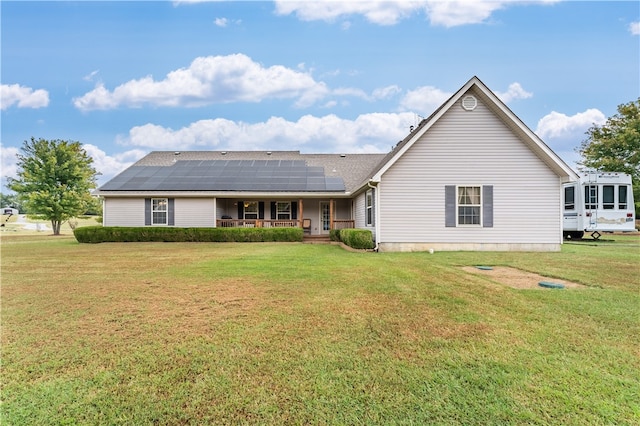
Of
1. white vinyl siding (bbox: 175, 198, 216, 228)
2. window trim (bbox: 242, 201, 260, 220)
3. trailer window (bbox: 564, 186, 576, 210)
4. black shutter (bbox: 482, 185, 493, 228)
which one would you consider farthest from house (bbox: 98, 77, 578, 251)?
white vinyl siding (bbox: 175, 198, 216, 228)

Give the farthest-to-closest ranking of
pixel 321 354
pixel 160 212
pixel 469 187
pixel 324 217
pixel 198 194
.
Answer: pixel 324 217 → pixel 160 212 → pixel 198 194 → pixel 469 187 → pixel 321 354

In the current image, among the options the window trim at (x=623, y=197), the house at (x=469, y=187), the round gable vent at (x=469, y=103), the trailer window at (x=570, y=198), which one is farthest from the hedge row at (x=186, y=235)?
the window trim at (x=623, y=197)

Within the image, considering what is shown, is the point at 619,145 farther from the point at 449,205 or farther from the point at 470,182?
the point at 449,205

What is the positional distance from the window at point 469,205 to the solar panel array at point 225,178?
753 cm

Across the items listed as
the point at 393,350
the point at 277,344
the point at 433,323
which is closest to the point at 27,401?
the point at 277,344

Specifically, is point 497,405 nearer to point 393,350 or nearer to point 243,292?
point 393,350

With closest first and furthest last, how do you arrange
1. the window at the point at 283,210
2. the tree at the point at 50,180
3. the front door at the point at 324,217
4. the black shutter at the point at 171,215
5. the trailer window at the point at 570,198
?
the trailer window at the point at 570,198
the black shutter at the point at 171,215
the window at the point at 283,210
the front door at the point at 324,217
the tree at the point at 50,180

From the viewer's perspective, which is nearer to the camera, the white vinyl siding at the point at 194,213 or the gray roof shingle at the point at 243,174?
the white vinyl siding at the point at 194,213

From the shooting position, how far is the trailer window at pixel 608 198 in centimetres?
1591

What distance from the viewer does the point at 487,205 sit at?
40.8 ft

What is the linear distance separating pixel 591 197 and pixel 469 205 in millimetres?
8242

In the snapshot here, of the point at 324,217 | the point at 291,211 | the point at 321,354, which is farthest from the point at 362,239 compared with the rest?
the point at 321,354

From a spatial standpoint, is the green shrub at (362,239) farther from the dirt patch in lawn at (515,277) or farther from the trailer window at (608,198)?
the trailer window at (608,198)

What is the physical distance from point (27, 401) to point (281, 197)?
16897mm
